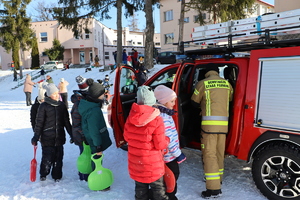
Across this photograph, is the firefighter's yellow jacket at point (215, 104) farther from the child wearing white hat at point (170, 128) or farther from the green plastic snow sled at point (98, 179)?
the green plastic snow sled at point (98, 179)

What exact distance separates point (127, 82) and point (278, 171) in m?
3.09

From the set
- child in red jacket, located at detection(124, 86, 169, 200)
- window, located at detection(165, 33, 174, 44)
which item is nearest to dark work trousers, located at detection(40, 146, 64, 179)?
child in red jacket, located at detection(124, 86, 169, 200)

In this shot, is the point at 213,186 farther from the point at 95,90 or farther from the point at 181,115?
the point at 95,90

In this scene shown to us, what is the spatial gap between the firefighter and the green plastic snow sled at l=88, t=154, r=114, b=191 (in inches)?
53.4

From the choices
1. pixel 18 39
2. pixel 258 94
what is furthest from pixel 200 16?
pixel 18 39

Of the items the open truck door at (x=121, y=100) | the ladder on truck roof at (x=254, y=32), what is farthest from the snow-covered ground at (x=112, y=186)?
the ladder on truck roof at (x=254, y=32)

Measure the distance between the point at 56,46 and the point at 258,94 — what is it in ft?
128

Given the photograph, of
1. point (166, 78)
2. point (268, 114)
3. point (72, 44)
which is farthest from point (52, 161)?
point (72, 44)

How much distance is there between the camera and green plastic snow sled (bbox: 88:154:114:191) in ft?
12.0

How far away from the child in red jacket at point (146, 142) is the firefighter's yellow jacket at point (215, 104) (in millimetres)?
863

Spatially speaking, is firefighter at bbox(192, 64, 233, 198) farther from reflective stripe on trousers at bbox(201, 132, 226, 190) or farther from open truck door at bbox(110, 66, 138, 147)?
open truck door at bbox(110, 66, 138, 147)

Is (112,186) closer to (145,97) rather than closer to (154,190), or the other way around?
(154,190)

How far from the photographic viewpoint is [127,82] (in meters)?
5.16

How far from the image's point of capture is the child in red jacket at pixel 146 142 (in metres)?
2.80
